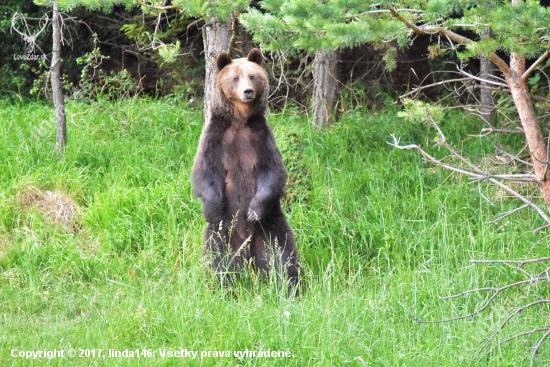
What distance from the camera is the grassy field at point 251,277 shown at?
4977mm

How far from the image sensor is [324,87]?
31.7 feet

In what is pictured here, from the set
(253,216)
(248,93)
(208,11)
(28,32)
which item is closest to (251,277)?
(253,216)

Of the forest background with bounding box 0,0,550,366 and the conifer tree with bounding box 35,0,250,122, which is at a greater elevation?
the conifer tree with bounding box 35,0,250,122

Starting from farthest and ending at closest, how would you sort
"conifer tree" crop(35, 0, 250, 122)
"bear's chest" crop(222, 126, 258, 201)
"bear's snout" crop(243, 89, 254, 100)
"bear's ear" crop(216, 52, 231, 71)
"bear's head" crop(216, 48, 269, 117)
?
"bear's ear" crop(216, 52, 231, 71)
"bear's chest" crop(222, 126, 258, 201)
"bear's head" crop(216, 48, 269, 117)
"bear's snout" crop(243, 89, 254, 100)
"conifer tree" crop(35, 0, 250, 122)

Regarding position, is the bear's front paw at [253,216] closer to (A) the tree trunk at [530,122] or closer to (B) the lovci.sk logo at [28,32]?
(A) the tree trunk at [530,122]

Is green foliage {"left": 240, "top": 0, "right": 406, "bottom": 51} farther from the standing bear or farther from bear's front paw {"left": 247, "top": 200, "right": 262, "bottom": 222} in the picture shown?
bear's front paw {"left": 247, "top": 200, "right": 262, "bottom": 222}

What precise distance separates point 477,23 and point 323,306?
7.27ft

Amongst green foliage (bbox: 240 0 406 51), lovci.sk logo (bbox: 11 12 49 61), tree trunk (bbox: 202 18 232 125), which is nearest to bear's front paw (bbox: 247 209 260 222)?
tree trunk (bbox: 202 18 232 125)

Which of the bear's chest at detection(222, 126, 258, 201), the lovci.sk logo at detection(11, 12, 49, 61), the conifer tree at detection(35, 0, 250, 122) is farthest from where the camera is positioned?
the lovci.sk logo at detection(11, 12, 49, 61)

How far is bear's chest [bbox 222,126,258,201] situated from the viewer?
6.46 m

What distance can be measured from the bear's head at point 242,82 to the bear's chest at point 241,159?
0.62 ft

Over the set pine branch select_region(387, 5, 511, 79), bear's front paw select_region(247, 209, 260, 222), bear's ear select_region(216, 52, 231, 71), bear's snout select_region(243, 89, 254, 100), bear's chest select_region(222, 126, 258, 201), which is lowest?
bear's front paw select_region(247, 209, 260, 222)

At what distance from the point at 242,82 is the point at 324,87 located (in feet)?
11.4

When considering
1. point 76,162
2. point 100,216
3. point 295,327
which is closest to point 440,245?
point 295,327
